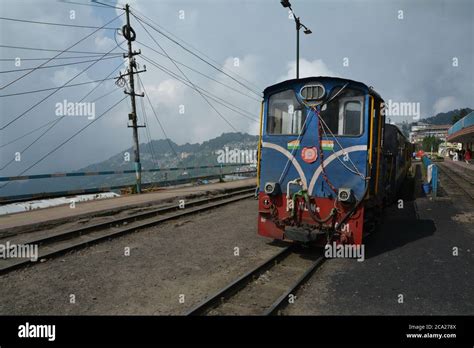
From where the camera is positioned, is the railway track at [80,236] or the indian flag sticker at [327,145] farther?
the indian flag sticker at [327,145]

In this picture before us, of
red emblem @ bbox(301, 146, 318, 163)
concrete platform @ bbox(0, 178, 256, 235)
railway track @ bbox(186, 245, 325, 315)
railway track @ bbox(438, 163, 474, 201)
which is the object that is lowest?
railway track @ bbox(186, 245, 325, 315)

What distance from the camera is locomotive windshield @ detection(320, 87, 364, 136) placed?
22.9 feet

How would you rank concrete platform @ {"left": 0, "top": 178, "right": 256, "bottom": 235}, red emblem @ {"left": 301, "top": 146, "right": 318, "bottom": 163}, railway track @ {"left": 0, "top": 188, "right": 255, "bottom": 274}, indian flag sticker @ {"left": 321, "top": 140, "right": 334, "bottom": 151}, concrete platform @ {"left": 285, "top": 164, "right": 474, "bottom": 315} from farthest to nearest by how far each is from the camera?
1. concrete platform @ {"left": 0, "top": 178, "right": 256, "bottom": 235}
2. red emblem @ {"left": 301, "top": 146, "right": 318, "bottom": 163}
3. indian flag sticker @ {"left": 321, "top": 140, "right": 334, "bottom": 151}
4. railway track @ {"left": 0, "top": 188, "right": 255, "bottom": 274}
5. concrete platform @ {"left": 285, "top": 164, "right": 474, "bottom": 315}

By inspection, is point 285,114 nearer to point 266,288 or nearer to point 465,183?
point 266,288

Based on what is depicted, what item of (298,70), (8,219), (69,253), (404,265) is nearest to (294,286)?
(404,265)

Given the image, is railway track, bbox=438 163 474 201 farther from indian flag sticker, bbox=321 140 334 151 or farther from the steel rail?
the steel rail

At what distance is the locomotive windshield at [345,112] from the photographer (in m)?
6.98

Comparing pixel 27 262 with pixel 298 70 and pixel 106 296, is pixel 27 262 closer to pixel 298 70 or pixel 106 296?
pixel 106 296

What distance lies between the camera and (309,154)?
738 centimetres

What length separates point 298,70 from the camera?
18.8m

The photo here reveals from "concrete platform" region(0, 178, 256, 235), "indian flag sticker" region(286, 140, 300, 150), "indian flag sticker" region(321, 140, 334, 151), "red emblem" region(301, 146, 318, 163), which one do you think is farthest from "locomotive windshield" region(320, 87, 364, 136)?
"concrete platform" region(0, 178, 256, 235)

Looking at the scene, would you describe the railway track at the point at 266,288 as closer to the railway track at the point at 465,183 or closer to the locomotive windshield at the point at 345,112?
the locomotive windshield at the point at 345,112

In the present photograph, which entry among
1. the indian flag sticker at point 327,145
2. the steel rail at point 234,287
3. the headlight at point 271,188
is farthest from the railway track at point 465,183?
the steel rail at point 234,287
